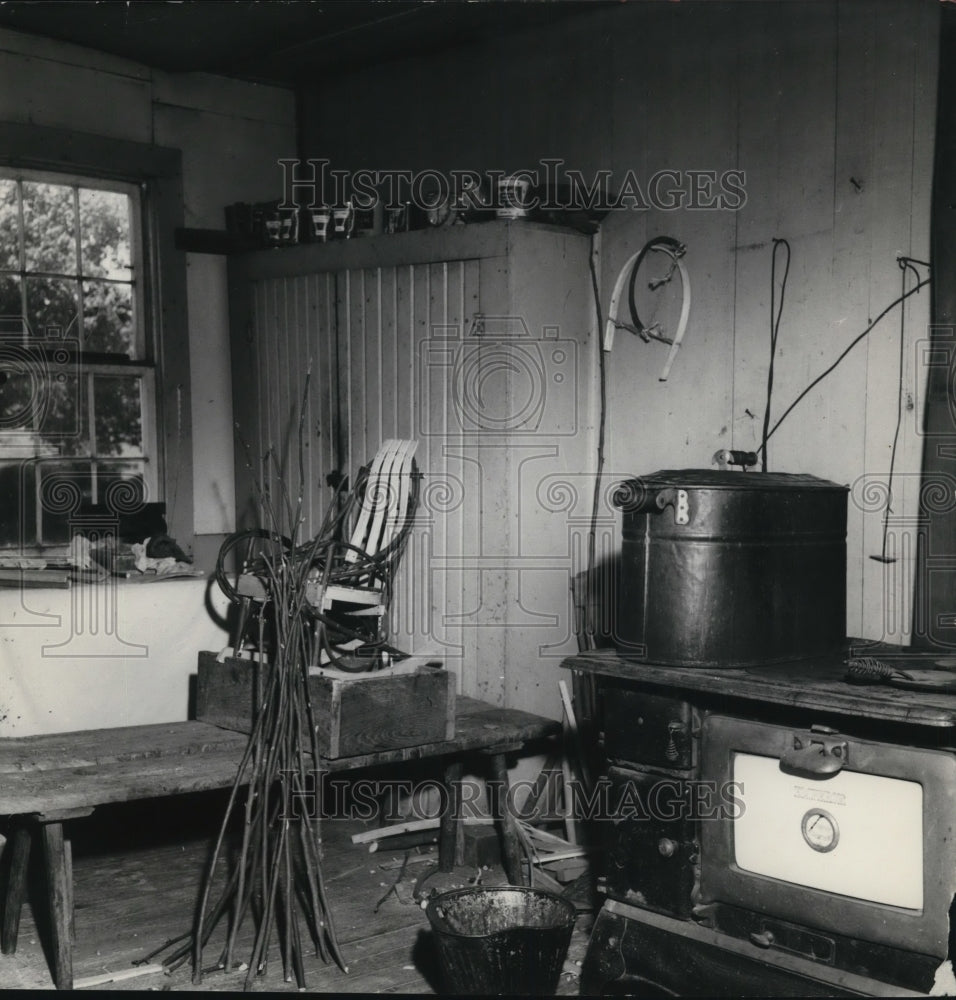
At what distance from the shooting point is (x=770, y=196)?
407 cm

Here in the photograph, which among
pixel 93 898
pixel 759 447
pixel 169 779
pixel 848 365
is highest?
pixel 848 365

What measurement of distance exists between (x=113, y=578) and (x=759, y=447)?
2.40 metres

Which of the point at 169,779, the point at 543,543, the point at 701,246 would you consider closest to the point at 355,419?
the point at 543,543

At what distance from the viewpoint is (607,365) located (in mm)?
4703

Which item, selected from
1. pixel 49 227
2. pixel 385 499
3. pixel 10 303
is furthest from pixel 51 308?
pixel 385 499

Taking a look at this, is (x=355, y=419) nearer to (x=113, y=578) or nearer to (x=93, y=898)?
(x=113, y=578)

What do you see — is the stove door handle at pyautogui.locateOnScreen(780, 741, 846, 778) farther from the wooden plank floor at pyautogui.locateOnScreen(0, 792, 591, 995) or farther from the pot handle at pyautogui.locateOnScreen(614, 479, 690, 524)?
the wooden plank floor at pyautogui.locateOnScreen(0, 792, 591, 995)

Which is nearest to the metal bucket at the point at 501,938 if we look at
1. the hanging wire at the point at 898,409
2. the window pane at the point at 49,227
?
the hanging wire at the point at 898,409

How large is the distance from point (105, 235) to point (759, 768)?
12.9 ft

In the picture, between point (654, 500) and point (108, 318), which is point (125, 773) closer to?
point (654, 500)

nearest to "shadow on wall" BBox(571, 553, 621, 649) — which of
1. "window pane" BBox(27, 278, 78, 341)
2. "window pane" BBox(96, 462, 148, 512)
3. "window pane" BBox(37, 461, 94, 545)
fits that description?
"window pane" BBox(96, 462, 148, 512)

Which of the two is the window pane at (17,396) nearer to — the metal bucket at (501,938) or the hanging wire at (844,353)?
the metal bucket at (501,938)

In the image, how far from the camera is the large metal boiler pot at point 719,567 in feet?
10.4

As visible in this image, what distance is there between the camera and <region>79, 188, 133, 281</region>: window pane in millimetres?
5457
